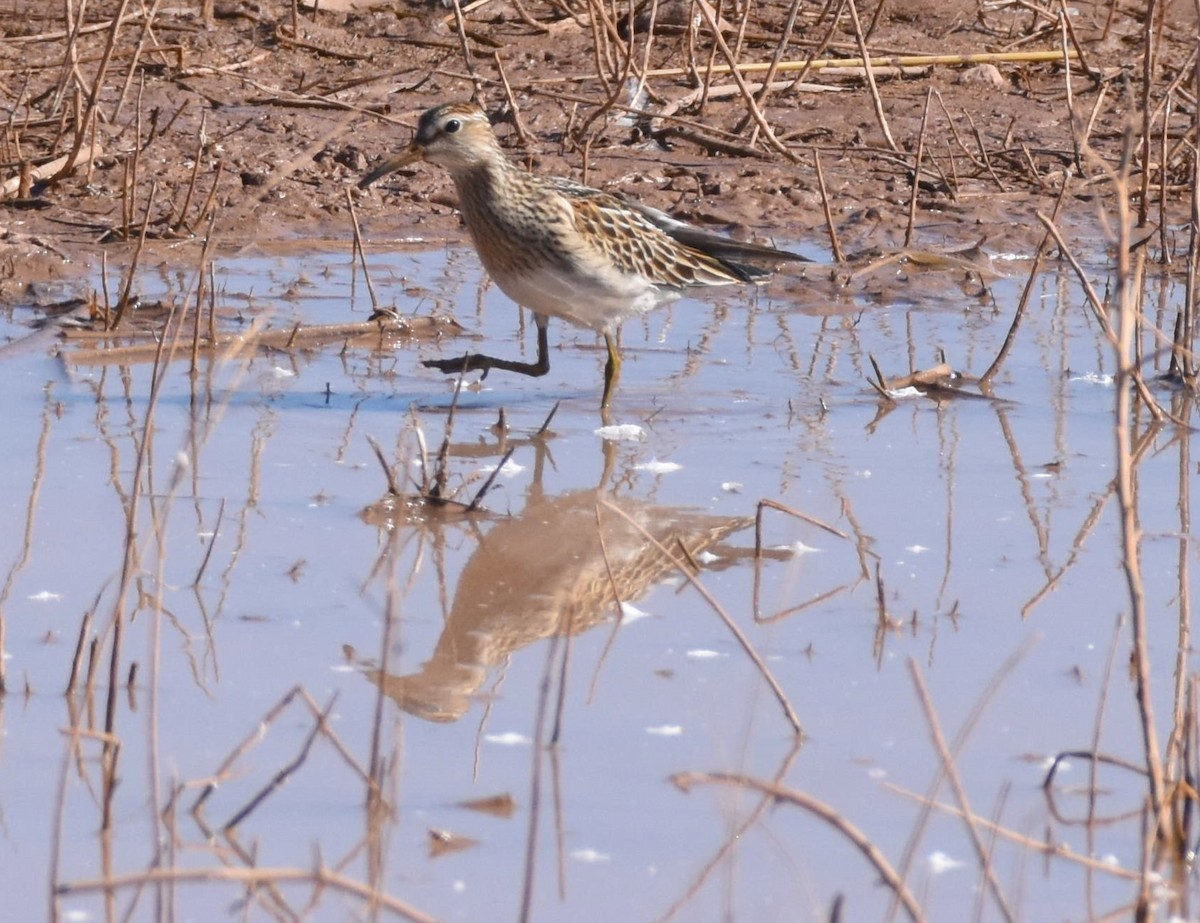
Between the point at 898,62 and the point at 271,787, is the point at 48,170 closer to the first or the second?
the point at 898,62

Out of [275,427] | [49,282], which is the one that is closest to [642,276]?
[275,427]

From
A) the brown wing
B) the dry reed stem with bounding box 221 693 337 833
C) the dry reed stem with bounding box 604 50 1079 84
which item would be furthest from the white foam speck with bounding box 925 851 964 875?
the dry reed stem with bounding box 604 50 1079 84

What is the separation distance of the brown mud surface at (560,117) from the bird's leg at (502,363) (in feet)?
6.10

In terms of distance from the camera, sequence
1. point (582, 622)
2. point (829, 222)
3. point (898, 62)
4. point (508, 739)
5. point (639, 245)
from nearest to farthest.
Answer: point (508, 739) → point (582, 622) → point (639, 245) → point (829, 222) → point (898, 62)

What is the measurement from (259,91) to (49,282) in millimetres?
2819

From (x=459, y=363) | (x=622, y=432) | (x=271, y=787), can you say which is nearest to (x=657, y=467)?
(x=622, y=432)

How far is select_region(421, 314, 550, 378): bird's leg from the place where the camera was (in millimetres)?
6996

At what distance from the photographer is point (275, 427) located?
6.54 meters

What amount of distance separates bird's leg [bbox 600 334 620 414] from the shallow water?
91mm

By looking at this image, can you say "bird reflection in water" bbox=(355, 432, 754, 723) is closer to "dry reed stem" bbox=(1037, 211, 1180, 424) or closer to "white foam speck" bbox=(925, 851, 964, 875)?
"white foam speck" bbox=(925, 851, 964, 875)

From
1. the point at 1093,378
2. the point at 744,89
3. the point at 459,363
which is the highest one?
the point at 744,89

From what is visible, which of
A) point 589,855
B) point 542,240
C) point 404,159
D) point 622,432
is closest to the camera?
point 589,855

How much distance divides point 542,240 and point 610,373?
55 cm

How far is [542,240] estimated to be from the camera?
23.0 ft
